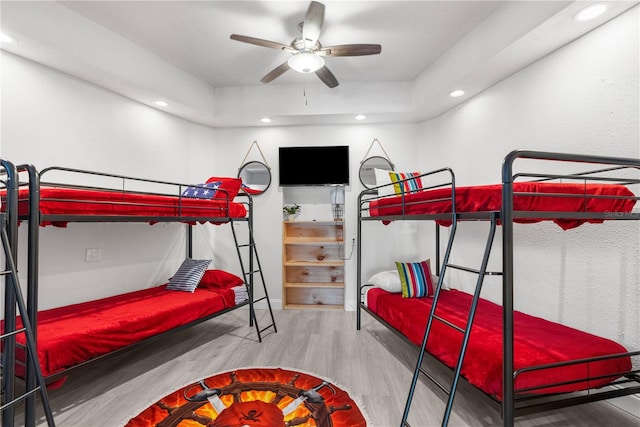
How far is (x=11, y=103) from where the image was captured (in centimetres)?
229

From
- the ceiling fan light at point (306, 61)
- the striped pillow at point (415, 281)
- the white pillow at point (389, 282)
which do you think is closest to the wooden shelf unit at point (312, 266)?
the white pillow at point (389, 282)

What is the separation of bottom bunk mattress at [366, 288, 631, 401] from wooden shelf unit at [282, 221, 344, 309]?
1.91 metres

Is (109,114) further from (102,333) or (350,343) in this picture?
(350,343)

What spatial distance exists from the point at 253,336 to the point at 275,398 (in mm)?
1156

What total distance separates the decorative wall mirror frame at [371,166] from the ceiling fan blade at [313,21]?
1955 mm

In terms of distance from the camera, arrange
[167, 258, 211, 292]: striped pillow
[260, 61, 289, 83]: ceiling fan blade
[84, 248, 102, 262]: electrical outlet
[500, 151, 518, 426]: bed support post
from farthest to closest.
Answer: [167, 258, 211, 292]: striped pillow
[84, 248, 102, 262]: electrical outlet
[260, 61, 289, 83]: ceiling fan blade
[500, 151, 518, 426]: bed support post

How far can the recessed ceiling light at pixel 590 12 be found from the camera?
72.9 inches

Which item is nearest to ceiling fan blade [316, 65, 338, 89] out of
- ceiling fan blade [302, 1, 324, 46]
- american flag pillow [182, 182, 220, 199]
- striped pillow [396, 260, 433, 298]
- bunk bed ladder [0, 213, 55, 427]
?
ceiling fan blade [302, 1, 324, 46]

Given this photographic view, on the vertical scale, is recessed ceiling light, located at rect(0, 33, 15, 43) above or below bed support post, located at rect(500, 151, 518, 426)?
above

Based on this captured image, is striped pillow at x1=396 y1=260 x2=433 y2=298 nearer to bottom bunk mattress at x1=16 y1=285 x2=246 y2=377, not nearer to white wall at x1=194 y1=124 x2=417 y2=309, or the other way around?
white wall at x1=194 y1=124 x2=417 y2=309

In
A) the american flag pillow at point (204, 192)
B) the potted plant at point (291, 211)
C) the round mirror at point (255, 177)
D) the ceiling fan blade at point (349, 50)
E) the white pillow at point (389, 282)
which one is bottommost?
the white pillow at point (389, 282)

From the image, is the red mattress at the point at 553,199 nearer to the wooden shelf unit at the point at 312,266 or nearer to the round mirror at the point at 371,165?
the round mirror at the point at 371,165

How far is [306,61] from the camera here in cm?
243

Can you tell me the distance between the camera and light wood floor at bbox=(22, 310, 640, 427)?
5.99 feet
